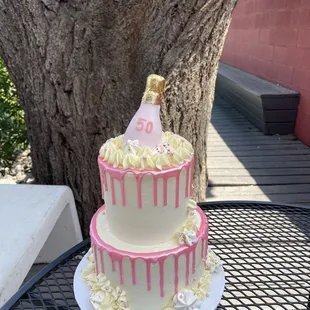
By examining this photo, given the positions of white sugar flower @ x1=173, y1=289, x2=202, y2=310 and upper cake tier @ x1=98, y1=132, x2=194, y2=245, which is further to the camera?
white sugar flower @ x1=173, y1=289, x2=202, y2=310

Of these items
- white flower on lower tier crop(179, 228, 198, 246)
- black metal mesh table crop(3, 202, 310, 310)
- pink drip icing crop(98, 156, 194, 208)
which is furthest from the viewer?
black metal mesh table crop(3, 202, 310, 310)

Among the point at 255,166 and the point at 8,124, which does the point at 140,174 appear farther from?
the point at 255,166

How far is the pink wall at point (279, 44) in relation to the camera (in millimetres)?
3504

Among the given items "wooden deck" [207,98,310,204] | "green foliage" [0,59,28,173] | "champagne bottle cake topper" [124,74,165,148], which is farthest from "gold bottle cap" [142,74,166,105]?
"wooden deck" [207,98,310,204]

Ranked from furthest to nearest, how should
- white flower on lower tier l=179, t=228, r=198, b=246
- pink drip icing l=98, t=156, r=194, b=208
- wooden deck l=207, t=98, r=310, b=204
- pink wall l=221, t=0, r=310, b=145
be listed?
pink wall l=221, t=0, r=310, b=145, wooden deck l=207, t=98, r=310, b=204, white flower on lower tier l=179, t=228, r=198, b=246, pink drip icing l=98, t=156, r=194, b=208

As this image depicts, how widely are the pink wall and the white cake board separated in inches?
112

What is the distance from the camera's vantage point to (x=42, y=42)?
4.75ft

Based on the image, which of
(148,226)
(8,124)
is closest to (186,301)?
(148,226)

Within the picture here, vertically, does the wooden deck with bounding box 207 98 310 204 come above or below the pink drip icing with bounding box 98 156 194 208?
below

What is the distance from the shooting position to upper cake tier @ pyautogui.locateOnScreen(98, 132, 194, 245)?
0.82m

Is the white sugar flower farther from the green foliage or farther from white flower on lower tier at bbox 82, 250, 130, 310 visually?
the green foliage

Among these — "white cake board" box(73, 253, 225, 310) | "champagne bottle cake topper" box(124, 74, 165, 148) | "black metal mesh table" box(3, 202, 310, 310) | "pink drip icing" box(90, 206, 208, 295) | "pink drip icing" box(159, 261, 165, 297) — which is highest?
"champagne bottle cake topper" box(124, 74, 165, 148)

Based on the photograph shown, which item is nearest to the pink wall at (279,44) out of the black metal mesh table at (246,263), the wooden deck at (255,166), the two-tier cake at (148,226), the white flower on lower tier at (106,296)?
the wooden deck at (255,166)

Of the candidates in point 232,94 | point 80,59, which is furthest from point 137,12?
point 232,94
